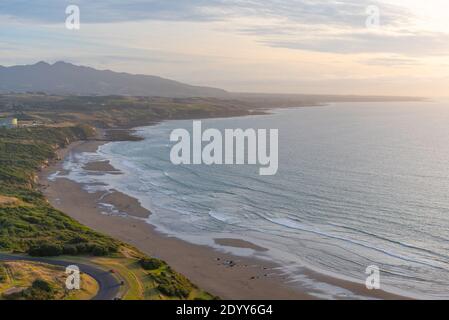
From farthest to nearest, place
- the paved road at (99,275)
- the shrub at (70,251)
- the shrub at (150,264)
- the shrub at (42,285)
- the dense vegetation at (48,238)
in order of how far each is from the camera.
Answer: the shrub at (70,251) → the shrub at (150,264) → the dense vegetation at (48,238) → the paved road at (99,275) → the shrub at (42,285)

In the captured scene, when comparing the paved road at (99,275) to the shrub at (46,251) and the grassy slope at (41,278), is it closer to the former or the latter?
the grassy slope at (41,278)

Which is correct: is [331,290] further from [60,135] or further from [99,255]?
[60,135]

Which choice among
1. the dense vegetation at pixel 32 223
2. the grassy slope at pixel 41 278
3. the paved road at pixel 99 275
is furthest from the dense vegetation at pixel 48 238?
the paved road at pixel 99 275

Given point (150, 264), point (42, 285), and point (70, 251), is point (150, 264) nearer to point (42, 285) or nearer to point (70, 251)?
point (70, 251)

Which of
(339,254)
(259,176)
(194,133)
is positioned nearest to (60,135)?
(194,133)

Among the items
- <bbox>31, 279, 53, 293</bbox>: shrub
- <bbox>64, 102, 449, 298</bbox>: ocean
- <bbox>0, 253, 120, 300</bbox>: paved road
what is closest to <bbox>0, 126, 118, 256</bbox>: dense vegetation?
<bbox>0, 253, 120, 300</bbox>: paved road

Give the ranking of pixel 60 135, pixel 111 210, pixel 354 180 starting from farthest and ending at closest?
pixel 60 135, pixel 354 180, pixel 111 210
